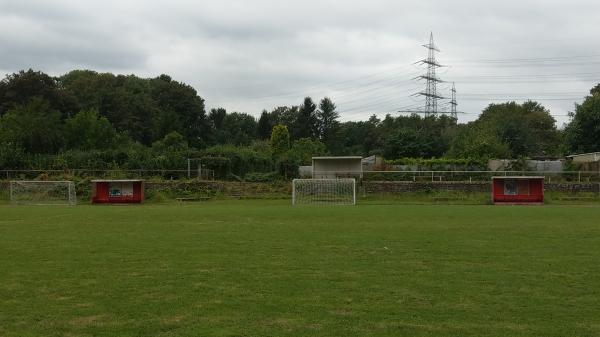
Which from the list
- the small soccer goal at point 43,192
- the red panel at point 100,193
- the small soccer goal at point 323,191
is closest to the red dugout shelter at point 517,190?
the small soccer goal at point 323,191

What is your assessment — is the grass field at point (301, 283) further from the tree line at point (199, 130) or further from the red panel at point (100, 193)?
the tree line at point (199, 130)

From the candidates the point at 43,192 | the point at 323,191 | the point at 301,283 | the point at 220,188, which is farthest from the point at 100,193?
the point at 301,283

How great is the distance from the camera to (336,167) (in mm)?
45875

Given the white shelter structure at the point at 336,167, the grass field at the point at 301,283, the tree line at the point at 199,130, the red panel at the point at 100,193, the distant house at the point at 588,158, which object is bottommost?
the grass field at the point at 301,283

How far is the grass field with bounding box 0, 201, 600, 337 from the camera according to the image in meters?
6.90

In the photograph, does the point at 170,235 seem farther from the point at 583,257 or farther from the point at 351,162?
the point at 351,162

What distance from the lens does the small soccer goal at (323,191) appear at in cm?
3850

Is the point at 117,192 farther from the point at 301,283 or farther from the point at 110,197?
the point at 301,283

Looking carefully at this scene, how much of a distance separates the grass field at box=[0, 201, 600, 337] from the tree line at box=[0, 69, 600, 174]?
34.7 meters

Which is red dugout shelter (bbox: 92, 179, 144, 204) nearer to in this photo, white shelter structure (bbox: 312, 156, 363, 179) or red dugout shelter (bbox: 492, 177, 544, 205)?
white shelter structure (bbox: 312, 156, 363, 179)

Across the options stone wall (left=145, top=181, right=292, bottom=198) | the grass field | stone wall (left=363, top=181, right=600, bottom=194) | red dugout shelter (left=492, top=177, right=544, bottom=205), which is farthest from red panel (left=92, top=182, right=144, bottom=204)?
red dugout shelter (left=492, top=177, right=544, bottom=205)

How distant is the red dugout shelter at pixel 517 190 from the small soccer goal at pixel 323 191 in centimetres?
969

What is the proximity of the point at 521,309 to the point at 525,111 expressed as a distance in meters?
96.1

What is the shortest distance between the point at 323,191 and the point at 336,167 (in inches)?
281
